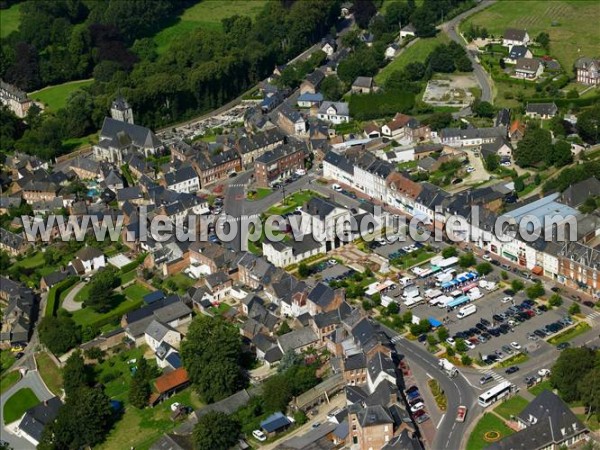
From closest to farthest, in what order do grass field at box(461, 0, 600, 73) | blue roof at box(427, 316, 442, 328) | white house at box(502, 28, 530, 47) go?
blue roof at box(427, 316, 442, 328) < grass field at box(461, 0, 600, 73) < white house at box(502, 28, 530, 47)

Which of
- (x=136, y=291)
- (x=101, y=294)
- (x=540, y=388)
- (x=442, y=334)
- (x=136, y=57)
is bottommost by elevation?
(x=136, y=291)

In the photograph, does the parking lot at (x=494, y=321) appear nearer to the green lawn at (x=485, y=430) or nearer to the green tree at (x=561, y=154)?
the green lawn at (x=485, y=430)

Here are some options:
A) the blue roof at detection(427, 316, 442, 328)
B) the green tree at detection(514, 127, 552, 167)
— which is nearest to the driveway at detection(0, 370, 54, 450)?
the blue roof at detection(427, 316, 442, 328)

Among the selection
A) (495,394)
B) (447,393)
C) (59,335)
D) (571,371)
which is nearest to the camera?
(571,371)

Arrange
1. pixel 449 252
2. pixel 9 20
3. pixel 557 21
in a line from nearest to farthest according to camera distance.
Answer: pixel 449 252 < pixel 557 21 < pixel 9 20

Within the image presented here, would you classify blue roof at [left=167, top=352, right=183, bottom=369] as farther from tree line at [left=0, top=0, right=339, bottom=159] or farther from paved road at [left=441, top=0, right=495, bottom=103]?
paved road at [left=441, top=0, right=495, bottom=103]

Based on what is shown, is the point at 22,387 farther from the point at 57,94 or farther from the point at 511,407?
the point at 57,94

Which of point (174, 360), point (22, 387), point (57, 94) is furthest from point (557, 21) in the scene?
point (22, 387)

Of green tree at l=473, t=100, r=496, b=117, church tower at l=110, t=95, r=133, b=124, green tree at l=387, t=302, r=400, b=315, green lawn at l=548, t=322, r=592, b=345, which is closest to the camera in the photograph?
green lawn at l=548, t=322, r=592, b=345
